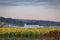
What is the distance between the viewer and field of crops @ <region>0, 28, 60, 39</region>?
1540mm

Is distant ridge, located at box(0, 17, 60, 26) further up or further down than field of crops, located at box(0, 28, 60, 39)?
further up

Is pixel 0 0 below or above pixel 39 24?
above

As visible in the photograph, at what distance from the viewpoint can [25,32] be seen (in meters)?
1.55

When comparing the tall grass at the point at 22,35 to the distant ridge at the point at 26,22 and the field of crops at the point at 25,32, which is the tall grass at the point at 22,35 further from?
the distant ridge at the point at 26,22

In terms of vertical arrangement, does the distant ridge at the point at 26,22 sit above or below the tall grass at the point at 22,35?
above

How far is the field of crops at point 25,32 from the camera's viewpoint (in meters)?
1.54

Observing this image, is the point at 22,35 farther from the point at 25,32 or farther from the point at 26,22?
the point at 26,22

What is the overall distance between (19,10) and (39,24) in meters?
0.28

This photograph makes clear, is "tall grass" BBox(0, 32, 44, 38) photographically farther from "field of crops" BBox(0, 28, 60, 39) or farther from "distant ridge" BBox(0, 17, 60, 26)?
"distant ridge" BBox(0, 17, 60, 26)

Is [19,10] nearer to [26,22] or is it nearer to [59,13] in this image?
[26,22]

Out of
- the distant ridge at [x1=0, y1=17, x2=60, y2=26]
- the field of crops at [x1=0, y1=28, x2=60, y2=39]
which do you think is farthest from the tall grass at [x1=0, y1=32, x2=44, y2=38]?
the distant ridge at [x1=0, y1=17, x2=60, y2=26]

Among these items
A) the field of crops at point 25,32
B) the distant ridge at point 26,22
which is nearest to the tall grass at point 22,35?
the field of crops at point 25,32

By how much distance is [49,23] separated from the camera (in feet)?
5.22

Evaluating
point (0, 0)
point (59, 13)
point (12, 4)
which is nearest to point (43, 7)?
point (59, 13)
